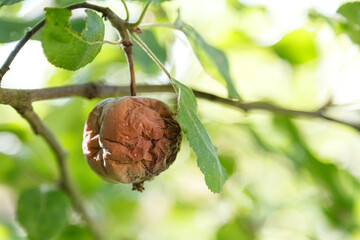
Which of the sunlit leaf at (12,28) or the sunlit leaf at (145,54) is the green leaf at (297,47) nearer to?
the sunlit leaf at (145,54)

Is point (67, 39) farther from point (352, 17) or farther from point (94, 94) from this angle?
point (352, 17)

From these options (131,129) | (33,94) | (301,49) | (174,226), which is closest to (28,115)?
(33,94)

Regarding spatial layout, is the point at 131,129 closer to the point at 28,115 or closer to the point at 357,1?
the point at 28,115

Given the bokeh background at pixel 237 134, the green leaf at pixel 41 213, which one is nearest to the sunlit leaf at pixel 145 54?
the bokeh background at pixel 237 134

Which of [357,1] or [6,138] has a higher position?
[357,1]

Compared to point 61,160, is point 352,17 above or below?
above

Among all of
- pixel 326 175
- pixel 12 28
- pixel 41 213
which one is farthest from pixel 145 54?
pixel 326 175

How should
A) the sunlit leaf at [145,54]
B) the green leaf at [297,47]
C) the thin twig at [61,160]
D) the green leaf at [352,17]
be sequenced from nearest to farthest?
the thin twig at [61,160] < the green leaf at [352,17] < the sunlit leaf at [145,54] < the green leaf at [297,47]
